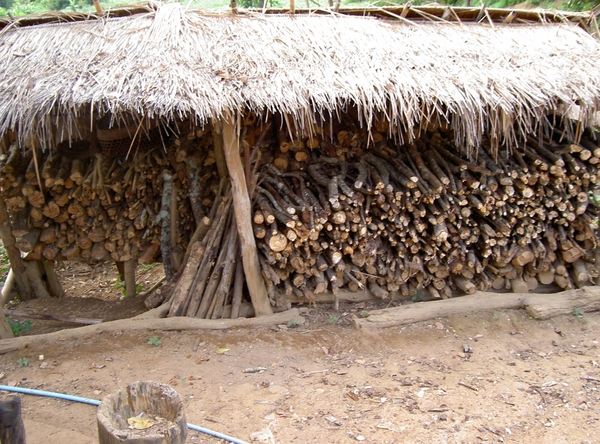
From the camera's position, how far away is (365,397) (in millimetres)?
4047

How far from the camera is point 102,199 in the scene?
556 cm

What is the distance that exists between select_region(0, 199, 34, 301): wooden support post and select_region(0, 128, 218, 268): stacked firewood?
0.34 ft

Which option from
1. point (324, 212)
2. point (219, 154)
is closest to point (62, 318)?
point (219, 154)

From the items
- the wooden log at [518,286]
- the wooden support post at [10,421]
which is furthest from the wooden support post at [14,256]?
the wooden log at [518,286]

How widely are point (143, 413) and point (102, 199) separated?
11.7 ft

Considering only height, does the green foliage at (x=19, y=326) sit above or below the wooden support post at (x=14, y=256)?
below

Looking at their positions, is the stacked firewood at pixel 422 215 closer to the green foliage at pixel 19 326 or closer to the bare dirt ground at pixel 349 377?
the bare dirt ground at pixel 349 377

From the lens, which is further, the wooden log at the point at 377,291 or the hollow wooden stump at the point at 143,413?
the wooden log at the point at 377,291

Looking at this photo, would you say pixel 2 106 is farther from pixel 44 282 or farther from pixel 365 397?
pixel 365 397

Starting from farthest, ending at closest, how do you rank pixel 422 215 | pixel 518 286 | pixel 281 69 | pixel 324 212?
pixel 518 286
pixel 422 215
pixel 324 212
pixel 281 69

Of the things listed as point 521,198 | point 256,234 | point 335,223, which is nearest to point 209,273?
point 256,234

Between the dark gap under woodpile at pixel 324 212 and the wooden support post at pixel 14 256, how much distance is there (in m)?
0.12

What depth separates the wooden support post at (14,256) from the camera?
5.65m

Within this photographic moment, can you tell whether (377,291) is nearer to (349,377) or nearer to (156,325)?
(349,377)
